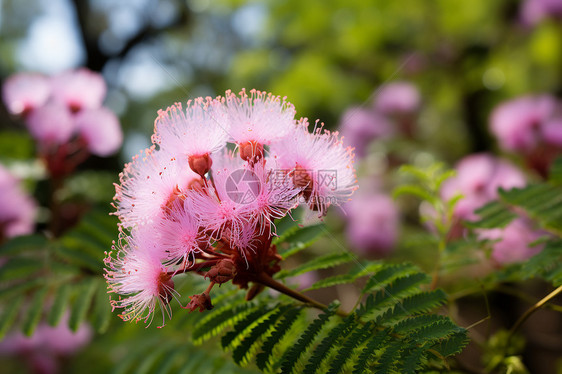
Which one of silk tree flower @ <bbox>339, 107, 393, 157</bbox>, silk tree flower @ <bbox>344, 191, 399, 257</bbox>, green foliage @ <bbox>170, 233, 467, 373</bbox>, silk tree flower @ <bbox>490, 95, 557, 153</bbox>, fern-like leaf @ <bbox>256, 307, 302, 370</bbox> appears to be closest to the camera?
green foliage @ <bbox>170, 233, 467, 373</bbox>

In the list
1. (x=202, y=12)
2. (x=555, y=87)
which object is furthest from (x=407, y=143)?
(x=202, y=12)

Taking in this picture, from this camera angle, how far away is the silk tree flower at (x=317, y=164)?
0.83m

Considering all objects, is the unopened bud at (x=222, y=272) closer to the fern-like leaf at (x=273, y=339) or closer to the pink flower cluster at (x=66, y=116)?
the fern-like leaf at (x=273, y=339)

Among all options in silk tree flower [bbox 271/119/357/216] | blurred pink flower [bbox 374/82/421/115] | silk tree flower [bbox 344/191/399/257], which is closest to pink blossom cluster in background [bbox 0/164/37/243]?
silk tree flower [bbox 271/119/357/216]

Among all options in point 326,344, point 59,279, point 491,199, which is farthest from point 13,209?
point 491,199

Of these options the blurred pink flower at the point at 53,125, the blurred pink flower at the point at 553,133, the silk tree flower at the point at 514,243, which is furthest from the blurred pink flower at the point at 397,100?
the blurred pink flower at the point at 53,125

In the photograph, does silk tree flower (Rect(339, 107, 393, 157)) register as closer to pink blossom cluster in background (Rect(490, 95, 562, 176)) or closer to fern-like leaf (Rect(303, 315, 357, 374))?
pink blossom cluster in background (Rect(490, 95, 562, 176))

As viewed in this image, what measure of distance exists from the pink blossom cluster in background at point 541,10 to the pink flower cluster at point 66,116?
10.5 feet

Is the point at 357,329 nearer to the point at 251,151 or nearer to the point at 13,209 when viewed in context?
the point at 251,151

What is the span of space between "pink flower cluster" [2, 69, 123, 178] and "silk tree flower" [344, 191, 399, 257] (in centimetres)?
158

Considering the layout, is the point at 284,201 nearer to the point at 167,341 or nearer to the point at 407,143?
the point at 167,341

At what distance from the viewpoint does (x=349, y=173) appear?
89 cm

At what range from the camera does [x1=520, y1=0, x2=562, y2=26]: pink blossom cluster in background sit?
11.1 ft

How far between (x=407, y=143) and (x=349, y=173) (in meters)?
2.67
